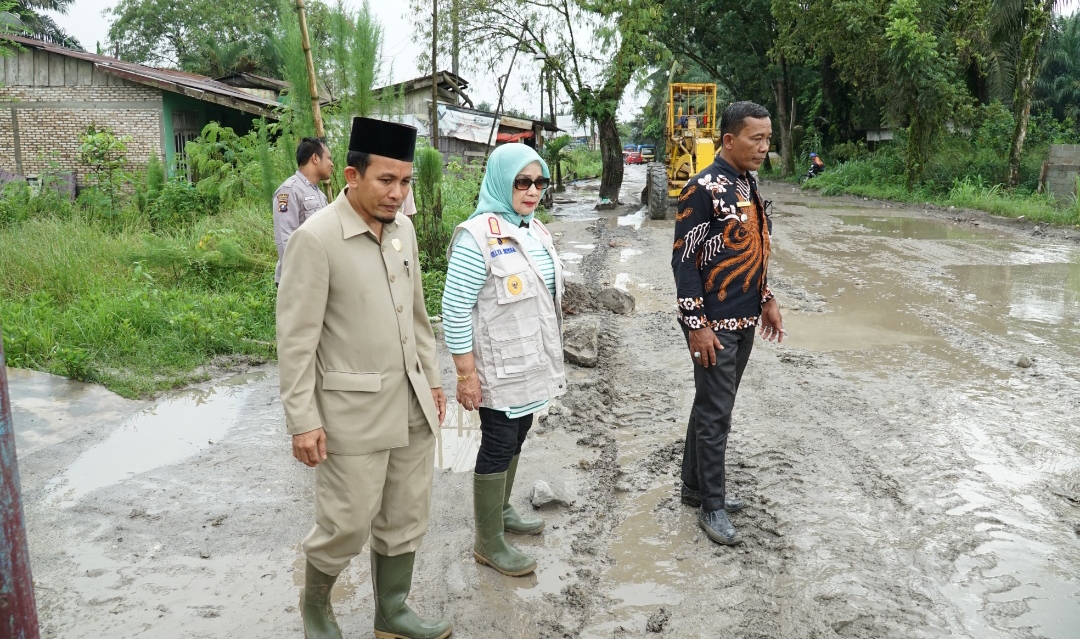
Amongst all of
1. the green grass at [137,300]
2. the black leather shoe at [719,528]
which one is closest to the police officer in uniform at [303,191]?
the green grass at [137,300]

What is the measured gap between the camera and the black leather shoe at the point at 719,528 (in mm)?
3686

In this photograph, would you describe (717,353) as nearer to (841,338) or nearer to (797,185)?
(841,338)

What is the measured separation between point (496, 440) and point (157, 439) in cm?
281

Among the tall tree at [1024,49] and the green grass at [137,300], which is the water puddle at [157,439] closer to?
the green grass at [137,300]

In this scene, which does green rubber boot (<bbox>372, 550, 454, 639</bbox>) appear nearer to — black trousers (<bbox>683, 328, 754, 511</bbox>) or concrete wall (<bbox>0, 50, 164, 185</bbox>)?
black trousers (<bbox>683, 328, 754, 511</bbox>)

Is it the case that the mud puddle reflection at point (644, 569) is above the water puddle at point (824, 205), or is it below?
below

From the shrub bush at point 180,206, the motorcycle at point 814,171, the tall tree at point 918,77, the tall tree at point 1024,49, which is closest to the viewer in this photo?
the shrub bush at point 180,206

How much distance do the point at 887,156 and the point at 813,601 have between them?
24.2 m

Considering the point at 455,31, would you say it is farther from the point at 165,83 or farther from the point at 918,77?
the point at 918,77

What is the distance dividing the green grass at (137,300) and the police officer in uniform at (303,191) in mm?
1566

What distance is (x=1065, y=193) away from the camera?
16.4 meters

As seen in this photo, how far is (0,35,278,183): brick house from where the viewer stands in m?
15.7

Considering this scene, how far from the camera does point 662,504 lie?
13.6 ft

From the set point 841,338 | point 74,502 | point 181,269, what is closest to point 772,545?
point 74,502
